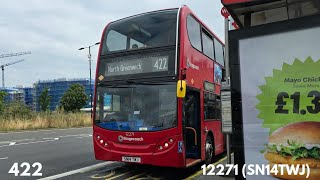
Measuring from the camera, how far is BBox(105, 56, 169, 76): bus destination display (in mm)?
9094

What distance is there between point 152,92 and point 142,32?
1632 mm

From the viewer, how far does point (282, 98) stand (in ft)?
17.3

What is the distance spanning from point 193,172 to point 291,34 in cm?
565

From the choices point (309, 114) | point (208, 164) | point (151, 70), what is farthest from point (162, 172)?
point (309, 114)

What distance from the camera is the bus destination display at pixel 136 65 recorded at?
29.8ft

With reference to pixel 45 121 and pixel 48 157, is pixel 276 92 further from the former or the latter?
pixel 45 121

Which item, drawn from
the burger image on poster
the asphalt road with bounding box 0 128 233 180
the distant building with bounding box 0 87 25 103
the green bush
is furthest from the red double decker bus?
the distant building with bounding box 0 87 25 103

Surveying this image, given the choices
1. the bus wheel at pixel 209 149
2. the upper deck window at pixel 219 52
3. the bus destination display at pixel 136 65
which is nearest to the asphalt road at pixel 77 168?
the bus wheel at pixel 209 149

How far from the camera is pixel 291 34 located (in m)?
5.33

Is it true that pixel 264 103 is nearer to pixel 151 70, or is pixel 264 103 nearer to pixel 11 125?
pixel 151 70

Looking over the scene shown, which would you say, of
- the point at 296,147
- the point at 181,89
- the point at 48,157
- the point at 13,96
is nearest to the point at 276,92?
the point at 296,147

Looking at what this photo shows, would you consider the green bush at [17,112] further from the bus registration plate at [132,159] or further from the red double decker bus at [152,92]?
the bus registration plate at [132,159]

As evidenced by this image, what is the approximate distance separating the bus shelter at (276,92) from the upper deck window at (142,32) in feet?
11.7

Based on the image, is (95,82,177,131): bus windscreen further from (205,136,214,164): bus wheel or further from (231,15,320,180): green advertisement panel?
(231,15,320,180): green advertisement panel
